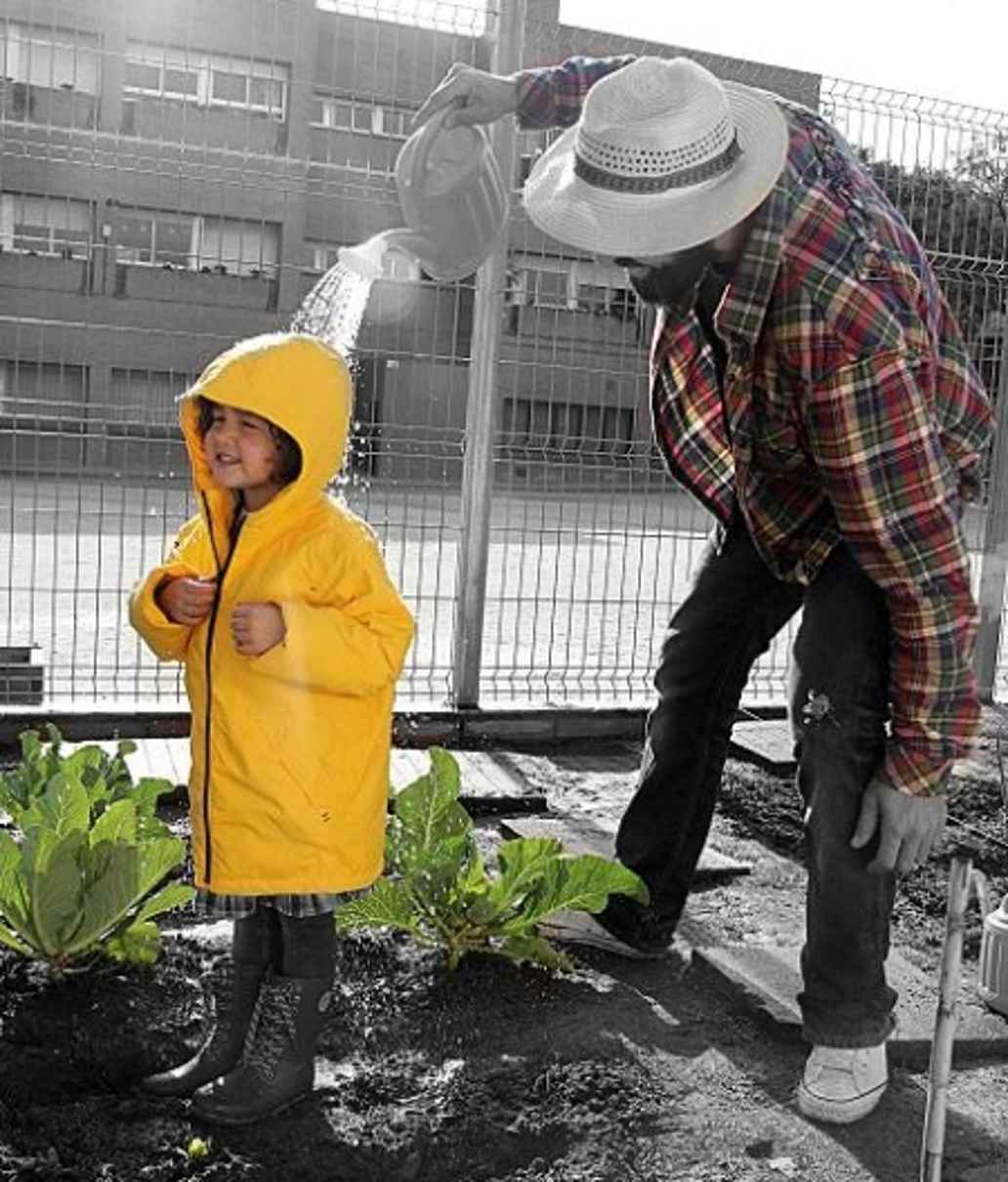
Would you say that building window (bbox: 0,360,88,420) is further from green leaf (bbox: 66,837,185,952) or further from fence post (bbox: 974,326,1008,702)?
fence post (bbox: 974,326,1008,702)

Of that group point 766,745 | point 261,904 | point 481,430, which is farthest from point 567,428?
point 261,904

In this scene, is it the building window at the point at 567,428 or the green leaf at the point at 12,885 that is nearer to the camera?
the green leaf at the point at 12,885

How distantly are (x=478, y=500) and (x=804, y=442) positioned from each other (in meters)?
3.03

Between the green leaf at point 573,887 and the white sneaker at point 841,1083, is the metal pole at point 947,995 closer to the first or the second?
the white sneaker at point 841,1083

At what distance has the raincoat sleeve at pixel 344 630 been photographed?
2.47m

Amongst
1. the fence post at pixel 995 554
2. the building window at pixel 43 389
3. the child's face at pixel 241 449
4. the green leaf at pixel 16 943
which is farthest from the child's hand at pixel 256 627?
the fence post at pixel 995 554

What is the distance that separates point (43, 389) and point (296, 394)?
10.1ft

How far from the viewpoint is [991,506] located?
6.63 metres

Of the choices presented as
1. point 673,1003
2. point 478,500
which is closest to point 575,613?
point 478,500

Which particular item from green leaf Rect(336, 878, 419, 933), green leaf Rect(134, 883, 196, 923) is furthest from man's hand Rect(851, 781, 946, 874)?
green leaf Rect(134, 883, 196, 923)

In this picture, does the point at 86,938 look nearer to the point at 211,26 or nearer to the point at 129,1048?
the point at 129,1048

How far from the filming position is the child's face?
8.47 ft

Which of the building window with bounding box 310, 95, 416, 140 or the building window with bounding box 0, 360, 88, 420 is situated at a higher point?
the building window with bounding box 310, 95, 416, 140

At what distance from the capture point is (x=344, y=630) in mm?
2494
